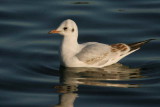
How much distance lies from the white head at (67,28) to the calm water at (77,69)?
0.94m

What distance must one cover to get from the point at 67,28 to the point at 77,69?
107cm

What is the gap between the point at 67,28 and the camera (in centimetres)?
1455

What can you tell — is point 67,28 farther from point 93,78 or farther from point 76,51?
point 93,78

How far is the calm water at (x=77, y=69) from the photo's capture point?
13000 millimetres

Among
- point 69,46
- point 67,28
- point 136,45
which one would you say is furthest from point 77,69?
point 136,45

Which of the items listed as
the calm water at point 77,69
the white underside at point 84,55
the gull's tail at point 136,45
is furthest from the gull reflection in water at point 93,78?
the gull's tail at point 136,45

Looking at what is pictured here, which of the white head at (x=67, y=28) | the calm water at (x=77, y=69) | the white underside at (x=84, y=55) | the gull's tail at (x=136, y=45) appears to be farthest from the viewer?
the gull's tail at (x=136, y=45)

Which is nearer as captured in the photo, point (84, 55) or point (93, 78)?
point (93, 78)

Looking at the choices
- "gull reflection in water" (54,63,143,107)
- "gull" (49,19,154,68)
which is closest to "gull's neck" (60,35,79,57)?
"gull" (49,19,154,68)

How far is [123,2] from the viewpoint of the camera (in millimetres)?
19234

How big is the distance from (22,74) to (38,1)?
528 centimetres

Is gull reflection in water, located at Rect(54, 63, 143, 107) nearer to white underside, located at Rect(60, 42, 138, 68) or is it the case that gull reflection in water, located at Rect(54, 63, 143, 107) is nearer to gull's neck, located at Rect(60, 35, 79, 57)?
white underside, located at Rect(60, 42, 138, 68)

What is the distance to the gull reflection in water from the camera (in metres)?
13.4

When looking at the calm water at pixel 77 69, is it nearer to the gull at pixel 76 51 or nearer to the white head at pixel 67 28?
the gull at pixel 76 51
